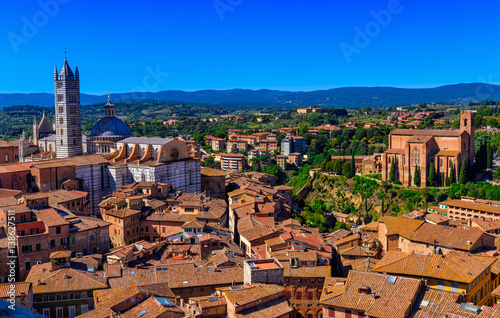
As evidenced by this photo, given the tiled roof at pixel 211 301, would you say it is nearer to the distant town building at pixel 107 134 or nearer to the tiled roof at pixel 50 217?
the tiled roof at pixel 50 217

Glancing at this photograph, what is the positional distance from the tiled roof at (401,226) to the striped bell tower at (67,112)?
27.2 metres

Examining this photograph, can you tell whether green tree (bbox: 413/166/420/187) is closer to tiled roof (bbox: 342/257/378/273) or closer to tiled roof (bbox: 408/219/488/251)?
tiled roof (bbox: 408/219/488/251)

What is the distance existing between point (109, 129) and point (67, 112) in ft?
12.8

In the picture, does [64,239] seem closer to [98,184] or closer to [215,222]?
[215,222]

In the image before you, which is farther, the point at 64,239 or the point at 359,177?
the point at 359,177

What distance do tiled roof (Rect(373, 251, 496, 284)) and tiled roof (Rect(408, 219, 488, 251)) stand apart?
262cm

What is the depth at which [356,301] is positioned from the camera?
18.4 metres

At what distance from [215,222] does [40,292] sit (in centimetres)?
1300

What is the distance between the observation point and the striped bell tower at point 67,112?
4366 cm

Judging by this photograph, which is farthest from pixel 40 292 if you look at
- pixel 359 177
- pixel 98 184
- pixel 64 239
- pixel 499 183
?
pixel 499 183

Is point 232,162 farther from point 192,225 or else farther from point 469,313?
point 469,313

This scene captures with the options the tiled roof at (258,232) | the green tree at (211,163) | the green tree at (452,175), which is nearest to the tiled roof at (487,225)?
the tiled roof at (258,232)

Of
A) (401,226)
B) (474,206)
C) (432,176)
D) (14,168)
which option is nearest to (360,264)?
(401,226)

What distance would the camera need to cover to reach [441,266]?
2133 centimetres
